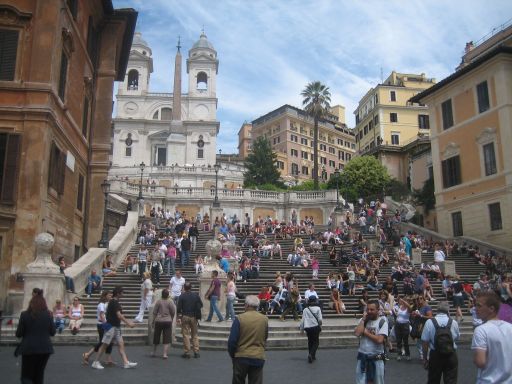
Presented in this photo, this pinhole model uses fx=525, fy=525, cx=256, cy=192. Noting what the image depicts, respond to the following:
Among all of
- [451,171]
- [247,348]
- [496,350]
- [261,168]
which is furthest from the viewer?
[261,168]

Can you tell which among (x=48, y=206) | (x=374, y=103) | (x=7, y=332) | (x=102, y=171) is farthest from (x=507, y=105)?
(x=374, y=103)

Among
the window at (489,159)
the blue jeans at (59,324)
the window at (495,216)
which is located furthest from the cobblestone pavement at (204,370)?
the window at (489,159)

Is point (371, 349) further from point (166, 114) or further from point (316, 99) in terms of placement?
point (166, 114)

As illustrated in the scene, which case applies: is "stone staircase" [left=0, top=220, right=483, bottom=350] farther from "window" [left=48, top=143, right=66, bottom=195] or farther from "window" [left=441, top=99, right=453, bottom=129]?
"window" [left=441, top=99, right=453, bottom=129]

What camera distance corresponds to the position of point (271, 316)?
18938mm

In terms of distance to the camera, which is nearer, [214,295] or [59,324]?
[59,324]

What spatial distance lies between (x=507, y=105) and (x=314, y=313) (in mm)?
23494

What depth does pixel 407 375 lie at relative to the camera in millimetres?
10766

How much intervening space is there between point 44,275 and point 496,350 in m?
13.7

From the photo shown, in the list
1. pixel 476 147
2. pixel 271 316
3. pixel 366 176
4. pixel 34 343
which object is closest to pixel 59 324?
pixel 271 316

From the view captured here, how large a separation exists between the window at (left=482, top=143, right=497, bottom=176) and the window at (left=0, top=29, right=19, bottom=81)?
26054mm

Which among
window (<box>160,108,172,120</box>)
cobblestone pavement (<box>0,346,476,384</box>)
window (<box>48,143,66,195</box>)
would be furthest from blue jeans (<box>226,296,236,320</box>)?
window (<box>160,108,172,120</box>)

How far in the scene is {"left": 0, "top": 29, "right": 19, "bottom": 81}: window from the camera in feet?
59.8

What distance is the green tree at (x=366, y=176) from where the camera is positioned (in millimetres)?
54375
